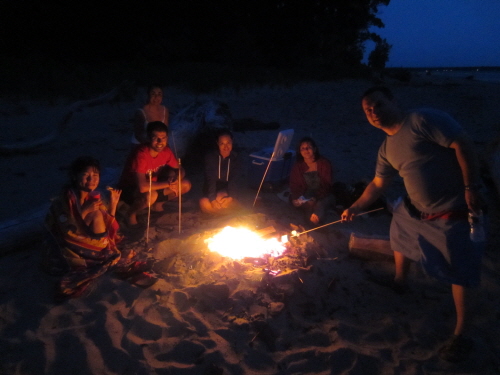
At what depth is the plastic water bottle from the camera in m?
2.25

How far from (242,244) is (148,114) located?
2.69m

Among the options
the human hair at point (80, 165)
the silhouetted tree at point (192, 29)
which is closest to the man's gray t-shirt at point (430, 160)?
the human hair at point (80, 165)

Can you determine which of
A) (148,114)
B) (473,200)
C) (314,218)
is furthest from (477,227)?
(148,114)

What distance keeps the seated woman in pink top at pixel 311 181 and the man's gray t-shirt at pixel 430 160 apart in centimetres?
204

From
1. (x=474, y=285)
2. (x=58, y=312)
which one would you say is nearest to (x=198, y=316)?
(x=58, y=312)

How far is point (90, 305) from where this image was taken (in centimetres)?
293

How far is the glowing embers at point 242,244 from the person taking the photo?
147 inches

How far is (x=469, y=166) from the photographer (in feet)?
7.30

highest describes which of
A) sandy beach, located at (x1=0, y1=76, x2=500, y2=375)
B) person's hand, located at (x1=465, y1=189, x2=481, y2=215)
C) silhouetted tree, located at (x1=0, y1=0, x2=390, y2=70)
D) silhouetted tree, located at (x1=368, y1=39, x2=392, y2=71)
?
silhouetted tree, located at (x1=368, y1=39, x2=392, y2=71)

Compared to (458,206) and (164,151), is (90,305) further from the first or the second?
(458,206)

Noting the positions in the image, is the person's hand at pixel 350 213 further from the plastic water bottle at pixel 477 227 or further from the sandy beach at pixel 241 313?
the plastic water bottle at pixel 477 227

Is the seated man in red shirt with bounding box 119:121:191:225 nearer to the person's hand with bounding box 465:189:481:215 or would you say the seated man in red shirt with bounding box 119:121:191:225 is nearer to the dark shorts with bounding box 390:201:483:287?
the dark shorts with bounding box 390:201:483:287

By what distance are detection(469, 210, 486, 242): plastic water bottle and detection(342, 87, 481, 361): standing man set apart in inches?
2.2

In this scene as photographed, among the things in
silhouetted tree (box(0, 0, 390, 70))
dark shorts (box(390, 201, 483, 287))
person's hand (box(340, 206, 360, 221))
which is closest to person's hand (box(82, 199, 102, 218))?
person's hand (box(340, 206, 360, 221))
